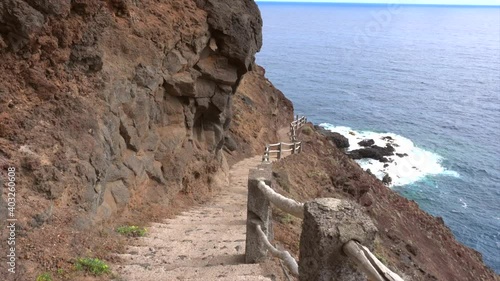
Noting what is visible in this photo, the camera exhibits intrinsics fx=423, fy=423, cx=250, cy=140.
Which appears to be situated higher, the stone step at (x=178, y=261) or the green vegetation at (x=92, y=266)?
the green vegetation at (x=92, y=266)

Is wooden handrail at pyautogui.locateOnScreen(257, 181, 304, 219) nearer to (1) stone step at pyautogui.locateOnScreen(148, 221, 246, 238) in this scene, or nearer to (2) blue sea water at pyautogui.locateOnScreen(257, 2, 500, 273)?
(1) stone step at pyautogui.locateOnScreen(148, 221, 246, 238)

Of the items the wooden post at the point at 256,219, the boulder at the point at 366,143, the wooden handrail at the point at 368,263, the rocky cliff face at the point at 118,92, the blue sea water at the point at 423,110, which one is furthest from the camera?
the boulder at the point at 366,143

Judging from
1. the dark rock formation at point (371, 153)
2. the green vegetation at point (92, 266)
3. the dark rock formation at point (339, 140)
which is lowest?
the dark rock formation at point (371, 153)

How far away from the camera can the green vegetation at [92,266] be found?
6.79 metres

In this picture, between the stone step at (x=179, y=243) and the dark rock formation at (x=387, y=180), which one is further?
the dark rock formation at (x=387, y=180)

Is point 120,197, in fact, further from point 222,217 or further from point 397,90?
point 397,90

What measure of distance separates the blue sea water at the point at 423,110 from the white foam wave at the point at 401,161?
0.39 ft

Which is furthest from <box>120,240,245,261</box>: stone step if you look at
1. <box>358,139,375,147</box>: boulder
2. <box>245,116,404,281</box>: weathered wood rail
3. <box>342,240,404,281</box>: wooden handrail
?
<box>358,139,375,147</box>: boulder

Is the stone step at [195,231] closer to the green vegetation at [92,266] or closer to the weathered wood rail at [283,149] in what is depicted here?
the green vegetation at [92,266]

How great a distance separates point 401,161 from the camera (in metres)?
45.3

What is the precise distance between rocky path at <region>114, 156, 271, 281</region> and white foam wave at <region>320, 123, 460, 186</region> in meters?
32.6

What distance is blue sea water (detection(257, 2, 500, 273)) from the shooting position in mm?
37938

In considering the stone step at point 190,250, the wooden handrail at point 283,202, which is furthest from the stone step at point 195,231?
the wooden handrail at point 283,202

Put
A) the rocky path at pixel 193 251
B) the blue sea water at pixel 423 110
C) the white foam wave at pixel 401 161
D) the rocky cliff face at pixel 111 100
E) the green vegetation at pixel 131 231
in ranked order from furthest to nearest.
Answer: the white foam wave at pixel 401 161 < the blue sea water at pixel 423 110 < the green vegetation at pixel 131 231 < the rocky cliff face at pixel 111 100 < the rocky path at pixel 193 251
